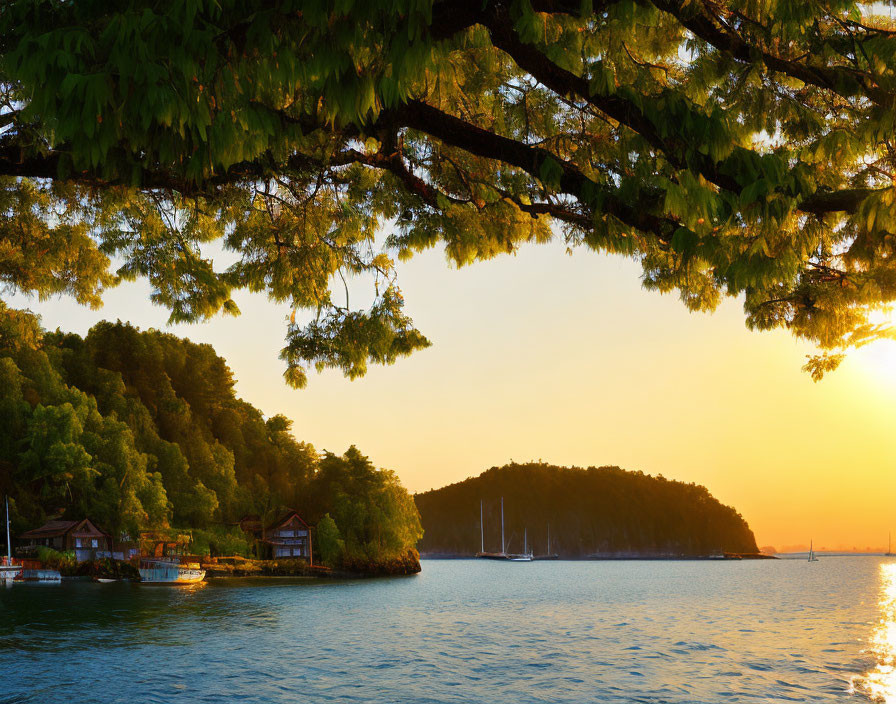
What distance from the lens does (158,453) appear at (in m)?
61.8

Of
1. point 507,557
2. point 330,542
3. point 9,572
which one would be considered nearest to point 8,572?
point 9,572

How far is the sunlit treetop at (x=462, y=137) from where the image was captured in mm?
3350

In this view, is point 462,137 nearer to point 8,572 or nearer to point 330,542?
point 8,572

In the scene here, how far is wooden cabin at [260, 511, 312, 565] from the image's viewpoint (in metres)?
66.9

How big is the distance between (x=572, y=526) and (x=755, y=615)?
165 meters

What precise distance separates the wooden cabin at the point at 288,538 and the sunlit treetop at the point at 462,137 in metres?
60.1

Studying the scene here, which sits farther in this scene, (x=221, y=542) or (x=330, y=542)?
(x=330, y=542)

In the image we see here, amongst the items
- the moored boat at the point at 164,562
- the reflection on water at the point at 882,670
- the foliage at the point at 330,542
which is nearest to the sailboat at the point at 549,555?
the foliage at the point at 330,542

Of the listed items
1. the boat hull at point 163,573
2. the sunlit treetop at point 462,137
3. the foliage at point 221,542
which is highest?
the sunlit treetop at point 462,137

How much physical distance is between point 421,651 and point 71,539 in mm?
37403

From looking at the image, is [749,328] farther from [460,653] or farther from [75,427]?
[75,427]

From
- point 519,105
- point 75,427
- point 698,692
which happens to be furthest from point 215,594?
point 519,105

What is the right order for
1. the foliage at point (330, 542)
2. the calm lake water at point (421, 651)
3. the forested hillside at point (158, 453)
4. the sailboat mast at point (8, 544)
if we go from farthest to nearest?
the foliage at point (330, 542) → the forested hillside at point (158, 453) → the sailboat mast at point (8, 544) → the calm lake water at point (421, 651)

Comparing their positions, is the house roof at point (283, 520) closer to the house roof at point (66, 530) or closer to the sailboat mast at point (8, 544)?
the house roof at point (66, 530)
